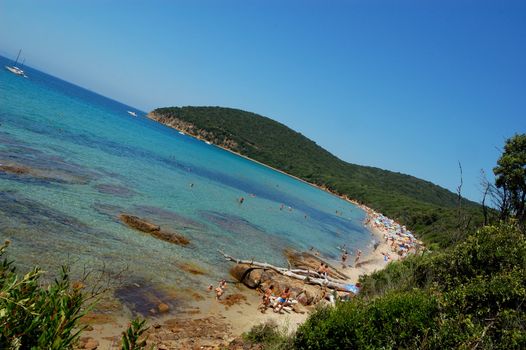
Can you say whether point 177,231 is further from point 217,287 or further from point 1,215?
point 1,215

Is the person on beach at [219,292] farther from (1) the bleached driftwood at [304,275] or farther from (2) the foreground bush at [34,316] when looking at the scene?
(2) the foreground bush at [34,316]

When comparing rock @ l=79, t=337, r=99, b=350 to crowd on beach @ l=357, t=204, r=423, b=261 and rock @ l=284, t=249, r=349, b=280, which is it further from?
crowd on beach @ l=357, t=204, r=423, b=261

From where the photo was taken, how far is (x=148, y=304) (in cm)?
1501

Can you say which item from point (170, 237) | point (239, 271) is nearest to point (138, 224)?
point (170, 237)

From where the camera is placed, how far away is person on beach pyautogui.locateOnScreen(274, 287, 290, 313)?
62.1ft

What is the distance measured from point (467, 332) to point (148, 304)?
467 inches

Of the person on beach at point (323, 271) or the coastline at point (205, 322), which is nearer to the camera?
the coastline at point (205, 322)

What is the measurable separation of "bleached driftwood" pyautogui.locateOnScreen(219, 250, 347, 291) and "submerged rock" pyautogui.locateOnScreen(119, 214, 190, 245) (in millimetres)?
3263

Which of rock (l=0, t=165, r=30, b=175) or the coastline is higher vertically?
rock (l=0, t=165, r=30, b=175)

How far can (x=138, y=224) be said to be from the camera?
78.3ft

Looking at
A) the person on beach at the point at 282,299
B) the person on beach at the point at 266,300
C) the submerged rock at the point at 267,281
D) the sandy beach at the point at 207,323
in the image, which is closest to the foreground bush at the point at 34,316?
the sandy beach at the point at 207,323

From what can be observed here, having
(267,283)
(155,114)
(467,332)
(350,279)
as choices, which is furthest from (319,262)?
(155,114)

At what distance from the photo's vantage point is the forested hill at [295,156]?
132 m

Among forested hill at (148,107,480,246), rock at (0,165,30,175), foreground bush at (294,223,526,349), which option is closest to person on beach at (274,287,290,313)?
foreground bush at (294,223,526,349)
